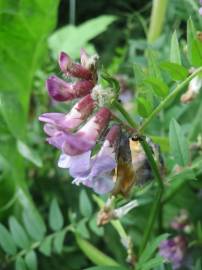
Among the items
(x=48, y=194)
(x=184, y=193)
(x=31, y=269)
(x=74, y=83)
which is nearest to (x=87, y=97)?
(x=74, y=83)

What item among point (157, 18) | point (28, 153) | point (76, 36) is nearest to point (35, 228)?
point (28, 153)

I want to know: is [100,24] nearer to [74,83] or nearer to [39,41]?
[39,41]

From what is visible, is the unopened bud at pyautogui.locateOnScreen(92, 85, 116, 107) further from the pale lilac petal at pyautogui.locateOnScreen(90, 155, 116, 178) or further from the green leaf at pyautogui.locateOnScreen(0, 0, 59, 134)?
the green leaf at pyautogui.locateOnScreen(0, 0, 59, 134)

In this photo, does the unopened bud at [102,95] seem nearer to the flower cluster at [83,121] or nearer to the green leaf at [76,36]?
the flower cluster at [83,121]

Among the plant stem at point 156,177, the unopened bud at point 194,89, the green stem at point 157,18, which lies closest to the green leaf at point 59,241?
the plant stem at point 156,177

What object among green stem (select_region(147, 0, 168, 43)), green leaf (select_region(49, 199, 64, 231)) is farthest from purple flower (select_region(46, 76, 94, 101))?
green stem (select_region(147, 0, 168, 43))
